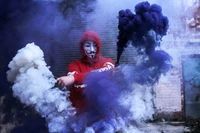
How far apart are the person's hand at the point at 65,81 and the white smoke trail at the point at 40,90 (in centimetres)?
11

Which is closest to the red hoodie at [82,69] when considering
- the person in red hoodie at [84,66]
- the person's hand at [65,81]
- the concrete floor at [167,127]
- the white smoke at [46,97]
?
the person in red hoodie at [84,66]

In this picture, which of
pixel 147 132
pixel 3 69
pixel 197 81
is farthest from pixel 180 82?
pixel 3 69

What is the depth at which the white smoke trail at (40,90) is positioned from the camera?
406 cm

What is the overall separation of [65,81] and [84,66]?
56 cm

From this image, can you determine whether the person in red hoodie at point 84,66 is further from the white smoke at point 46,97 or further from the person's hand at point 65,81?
the white smoke at point 46,97

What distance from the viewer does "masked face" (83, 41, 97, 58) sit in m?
4.59

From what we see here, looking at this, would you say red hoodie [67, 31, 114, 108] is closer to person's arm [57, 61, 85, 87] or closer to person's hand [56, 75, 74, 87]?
person's arm [57, 61, 85, 87]

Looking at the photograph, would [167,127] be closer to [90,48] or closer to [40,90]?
[90,48]

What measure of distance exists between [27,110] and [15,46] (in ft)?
3.79

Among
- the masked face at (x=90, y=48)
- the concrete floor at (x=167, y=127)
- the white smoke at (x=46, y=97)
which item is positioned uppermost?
the masked face at (x=90, y=48)

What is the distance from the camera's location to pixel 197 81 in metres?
7.09

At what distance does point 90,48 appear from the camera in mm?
4594

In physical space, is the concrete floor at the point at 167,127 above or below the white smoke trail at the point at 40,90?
below

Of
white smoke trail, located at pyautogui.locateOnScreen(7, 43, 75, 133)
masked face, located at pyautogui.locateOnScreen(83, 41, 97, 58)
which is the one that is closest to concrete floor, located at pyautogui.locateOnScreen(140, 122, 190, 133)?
masked face, located at pyautogui.locateOnScreen(83, 41, 97, 58)
